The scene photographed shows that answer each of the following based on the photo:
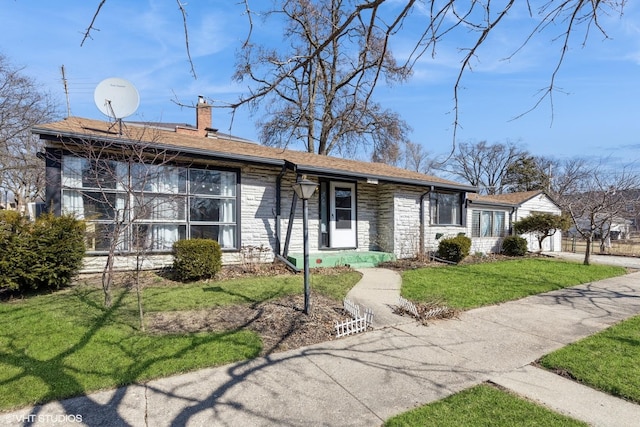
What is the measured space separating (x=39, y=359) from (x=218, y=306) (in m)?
2.40

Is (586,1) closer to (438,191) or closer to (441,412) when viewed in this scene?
(441,412)

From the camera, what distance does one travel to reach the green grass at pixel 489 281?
6613 mm

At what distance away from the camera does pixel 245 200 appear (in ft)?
30.1

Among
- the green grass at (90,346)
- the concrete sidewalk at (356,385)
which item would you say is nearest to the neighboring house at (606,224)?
the concrete sidewalk at (356,385)

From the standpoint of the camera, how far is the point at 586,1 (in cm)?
202

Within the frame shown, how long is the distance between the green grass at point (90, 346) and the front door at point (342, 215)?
5.26 meters

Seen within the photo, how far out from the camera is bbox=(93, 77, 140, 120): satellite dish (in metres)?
6.79

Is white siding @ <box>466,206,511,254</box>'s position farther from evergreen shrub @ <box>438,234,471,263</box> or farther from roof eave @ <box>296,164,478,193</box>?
evergreen shrub @ <box>438,234,471,263</box>

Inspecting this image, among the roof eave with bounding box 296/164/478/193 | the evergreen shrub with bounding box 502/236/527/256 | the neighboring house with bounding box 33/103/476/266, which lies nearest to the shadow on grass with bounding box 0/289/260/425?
the neighboring house with bounding box 33/103/476/266

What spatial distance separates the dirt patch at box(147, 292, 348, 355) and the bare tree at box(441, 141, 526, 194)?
3734 cm

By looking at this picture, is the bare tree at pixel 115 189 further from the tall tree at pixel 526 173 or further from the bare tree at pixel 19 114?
the tall tree at pixel 526 173

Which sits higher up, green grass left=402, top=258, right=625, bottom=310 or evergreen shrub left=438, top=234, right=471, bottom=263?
evergreen shrub left=438, top=234, right=471, bottom=263

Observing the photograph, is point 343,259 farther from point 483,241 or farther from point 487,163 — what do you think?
point 487,163

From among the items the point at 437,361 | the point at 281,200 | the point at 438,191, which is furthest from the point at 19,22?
the point at 438,191
